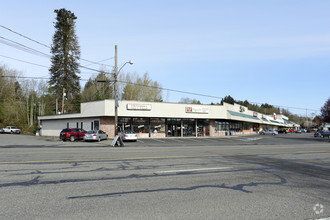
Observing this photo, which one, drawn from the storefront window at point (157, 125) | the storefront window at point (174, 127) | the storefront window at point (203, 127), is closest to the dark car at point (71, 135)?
the storefront window at point (157, 125)

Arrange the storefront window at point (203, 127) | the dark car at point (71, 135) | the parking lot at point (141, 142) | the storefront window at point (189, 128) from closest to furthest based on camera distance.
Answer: the parking lot at point (141, 142)
the dark car at point (71, 135)
the storefront window at point (189, 128)
the storefront window at point (203, 127)

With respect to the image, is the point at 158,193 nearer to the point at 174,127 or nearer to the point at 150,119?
the point at 150,119

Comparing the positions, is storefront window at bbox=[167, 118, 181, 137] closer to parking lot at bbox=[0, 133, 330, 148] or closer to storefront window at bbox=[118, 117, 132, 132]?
parking lot at bbox=[0, 133, 330, 148]

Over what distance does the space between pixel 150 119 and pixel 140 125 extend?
72.7 inches

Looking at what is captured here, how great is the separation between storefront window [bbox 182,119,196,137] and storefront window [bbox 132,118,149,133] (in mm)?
6772

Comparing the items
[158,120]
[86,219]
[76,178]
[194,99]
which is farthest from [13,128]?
→ [194,99]

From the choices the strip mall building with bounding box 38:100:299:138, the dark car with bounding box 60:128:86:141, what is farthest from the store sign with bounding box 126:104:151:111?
the dark car with bounding box 60:128:86:141

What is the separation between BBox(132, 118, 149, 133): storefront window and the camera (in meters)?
37.3

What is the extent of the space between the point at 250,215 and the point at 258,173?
4.65m

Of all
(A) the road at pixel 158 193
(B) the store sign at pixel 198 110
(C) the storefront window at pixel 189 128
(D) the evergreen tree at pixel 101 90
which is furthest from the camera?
(D) the evergreen tree at pixel 101 90

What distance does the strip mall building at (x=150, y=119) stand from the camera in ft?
116

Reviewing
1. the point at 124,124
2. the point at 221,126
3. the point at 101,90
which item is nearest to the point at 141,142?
the point at 124,124

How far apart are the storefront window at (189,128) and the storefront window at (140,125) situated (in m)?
6.77

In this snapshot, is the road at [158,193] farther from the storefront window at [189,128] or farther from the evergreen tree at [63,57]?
the evergreen tree at [63,57]
